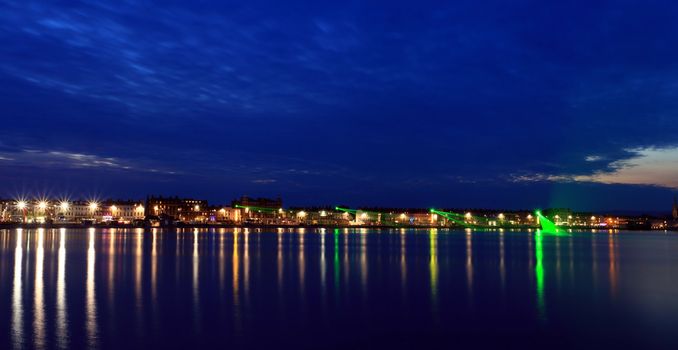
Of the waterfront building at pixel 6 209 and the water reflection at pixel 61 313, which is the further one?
the waterfront building at pixel 6 209

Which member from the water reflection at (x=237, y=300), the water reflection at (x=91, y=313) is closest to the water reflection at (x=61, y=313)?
the water reflection at (x=91, y=313)

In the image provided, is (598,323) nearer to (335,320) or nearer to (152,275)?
(335,320)

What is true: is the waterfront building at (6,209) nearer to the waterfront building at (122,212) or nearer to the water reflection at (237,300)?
the waterfront building at (122,212)

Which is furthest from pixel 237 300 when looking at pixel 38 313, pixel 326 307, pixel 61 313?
pixel 38 313

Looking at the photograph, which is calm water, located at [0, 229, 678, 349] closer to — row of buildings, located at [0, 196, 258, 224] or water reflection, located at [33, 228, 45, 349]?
water reflection, located at [33, 228, 45, 349]

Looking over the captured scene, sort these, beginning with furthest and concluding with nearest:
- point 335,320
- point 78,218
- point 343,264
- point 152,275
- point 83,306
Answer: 1. point 78,218
2. point 343,264
3. point 152,275
4. point 83,306
5. point 335,320

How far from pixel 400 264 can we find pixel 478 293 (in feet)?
40.7

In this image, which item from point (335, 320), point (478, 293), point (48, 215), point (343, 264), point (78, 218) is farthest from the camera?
point (78, 218)

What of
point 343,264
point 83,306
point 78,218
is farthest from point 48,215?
point 83,306

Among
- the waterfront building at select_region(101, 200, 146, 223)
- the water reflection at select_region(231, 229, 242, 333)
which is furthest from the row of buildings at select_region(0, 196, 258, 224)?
Result: the water reflection at select_region(231, 229, 242, 333)

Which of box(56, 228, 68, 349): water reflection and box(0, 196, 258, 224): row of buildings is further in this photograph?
box(0, 196, 258, 224): row of buildings

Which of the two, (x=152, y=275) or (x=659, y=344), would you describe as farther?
(x=152, y=275)

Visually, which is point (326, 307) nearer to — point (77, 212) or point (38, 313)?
point (38, 313)

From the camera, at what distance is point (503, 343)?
13.7 meters
